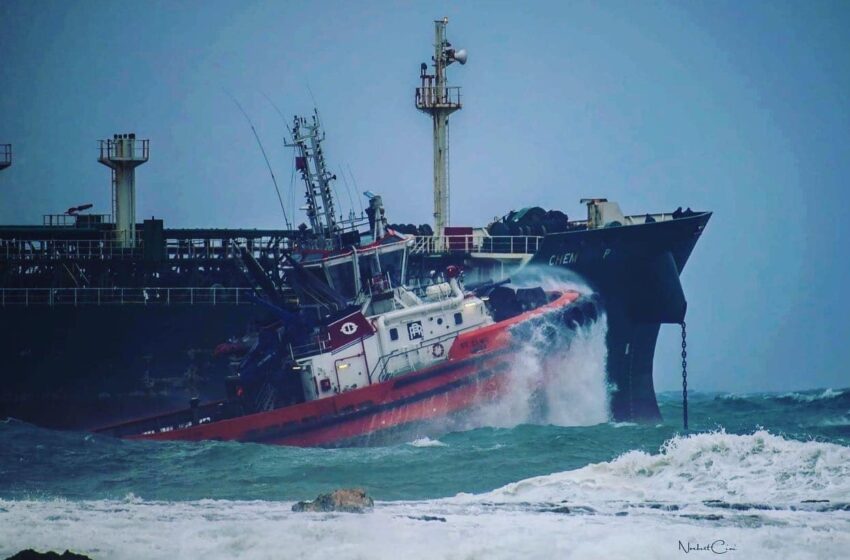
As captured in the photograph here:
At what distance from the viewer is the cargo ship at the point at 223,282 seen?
43.4 metres

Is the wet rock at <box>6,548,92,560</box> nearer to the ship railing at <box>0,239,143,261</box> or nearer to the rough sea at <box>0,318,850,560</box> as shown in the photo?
the rough sea at <box>0,318,850,560</box>

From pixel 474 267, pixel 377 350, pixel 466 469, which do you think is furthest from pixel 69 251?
pixel 466 469


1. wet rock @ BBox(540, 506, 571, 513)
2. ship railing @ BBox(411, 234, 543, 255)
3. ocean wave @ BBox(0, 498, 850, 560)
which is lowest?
ocean wave @ BBox(0, 498, 850, 560)

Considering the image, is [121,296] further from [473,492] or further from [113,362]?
[473,492]

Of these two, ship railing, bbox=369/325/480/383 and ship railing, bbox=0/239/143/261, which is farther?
ship railing, bbox=0/239/143/261

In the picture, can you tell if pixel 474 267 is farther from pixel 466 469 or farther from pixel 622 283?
pixel 466 469

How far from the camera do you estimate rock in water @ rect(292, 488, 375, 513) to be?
84.4ft

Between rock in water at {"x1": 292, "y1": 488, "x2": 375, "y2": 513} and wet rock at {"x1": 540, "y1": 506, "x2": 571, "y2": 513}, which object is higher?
rock in water at {"x1": 292, "y1": 488, "x2": 375, "y2": 513}

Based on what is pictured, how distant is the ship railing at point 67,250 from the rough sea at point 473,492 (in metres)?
10.4

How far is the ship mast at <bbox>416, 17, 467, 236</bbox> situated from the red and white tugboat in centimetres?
955

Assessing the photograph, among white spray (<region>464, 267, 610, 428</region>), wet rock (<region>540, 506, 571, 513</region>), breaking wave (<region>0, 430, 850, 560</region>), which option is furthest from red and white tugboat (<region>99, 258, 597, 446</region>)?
wet rock (<region>540, 506, 571, 513</region>)

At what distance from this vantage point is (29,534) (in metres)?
24.6

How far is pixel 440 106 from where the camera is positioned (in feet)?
159
